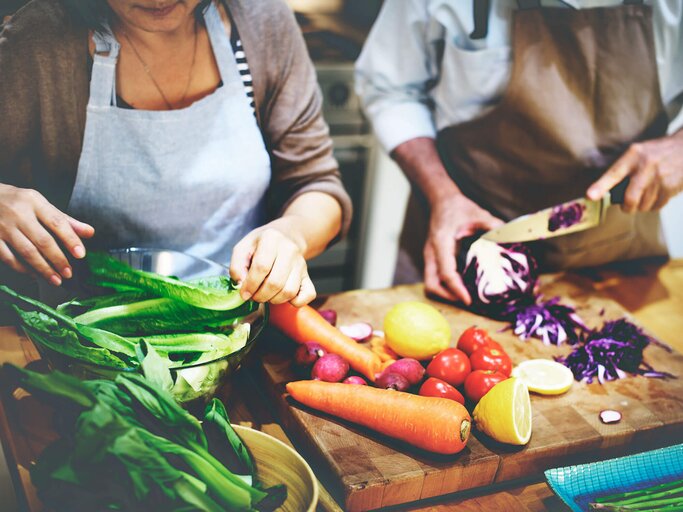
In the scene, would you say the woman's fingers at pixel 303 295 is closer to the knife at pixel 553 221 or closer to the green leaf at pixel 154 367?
the green leaf at pixel 154 367

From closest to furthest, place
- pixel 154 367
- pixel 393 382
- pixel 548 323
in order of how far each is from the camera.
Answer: pixel 154 367, pixel 393 382, pixel 548 323

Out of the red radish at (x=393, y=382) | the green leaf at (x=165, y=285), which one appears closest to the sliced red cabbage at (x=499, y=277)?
the red radish at (x=393, y=382)

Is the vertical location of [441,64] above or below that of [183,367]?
above

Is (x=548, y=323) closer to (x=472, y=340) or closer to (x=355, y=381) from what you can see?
→ (x=472, y=340)

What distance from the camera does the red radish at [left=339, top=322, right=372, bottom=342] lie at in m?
1.23

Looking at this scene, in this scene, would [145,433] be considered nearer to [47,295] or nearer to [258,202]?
[47,295]

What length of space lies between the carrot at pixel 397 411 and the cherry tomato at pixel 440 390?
0.03m

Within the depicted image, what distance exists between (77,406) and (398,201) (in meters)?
1.73

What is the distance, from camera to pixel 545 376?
1144 mm

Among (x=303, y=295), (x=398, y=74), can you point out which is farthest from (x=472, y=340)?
(x=398, y=74)

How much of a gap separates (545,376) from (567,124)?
63 centimetres

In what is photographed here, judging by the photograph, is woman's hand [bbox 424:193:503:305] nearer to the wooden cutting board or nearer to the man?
the man

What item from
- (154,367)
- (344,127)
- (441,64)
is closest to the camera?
(154,367)

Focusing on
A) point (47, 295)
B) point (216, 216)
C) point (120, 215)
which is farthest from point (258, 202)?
point (47, 295)
